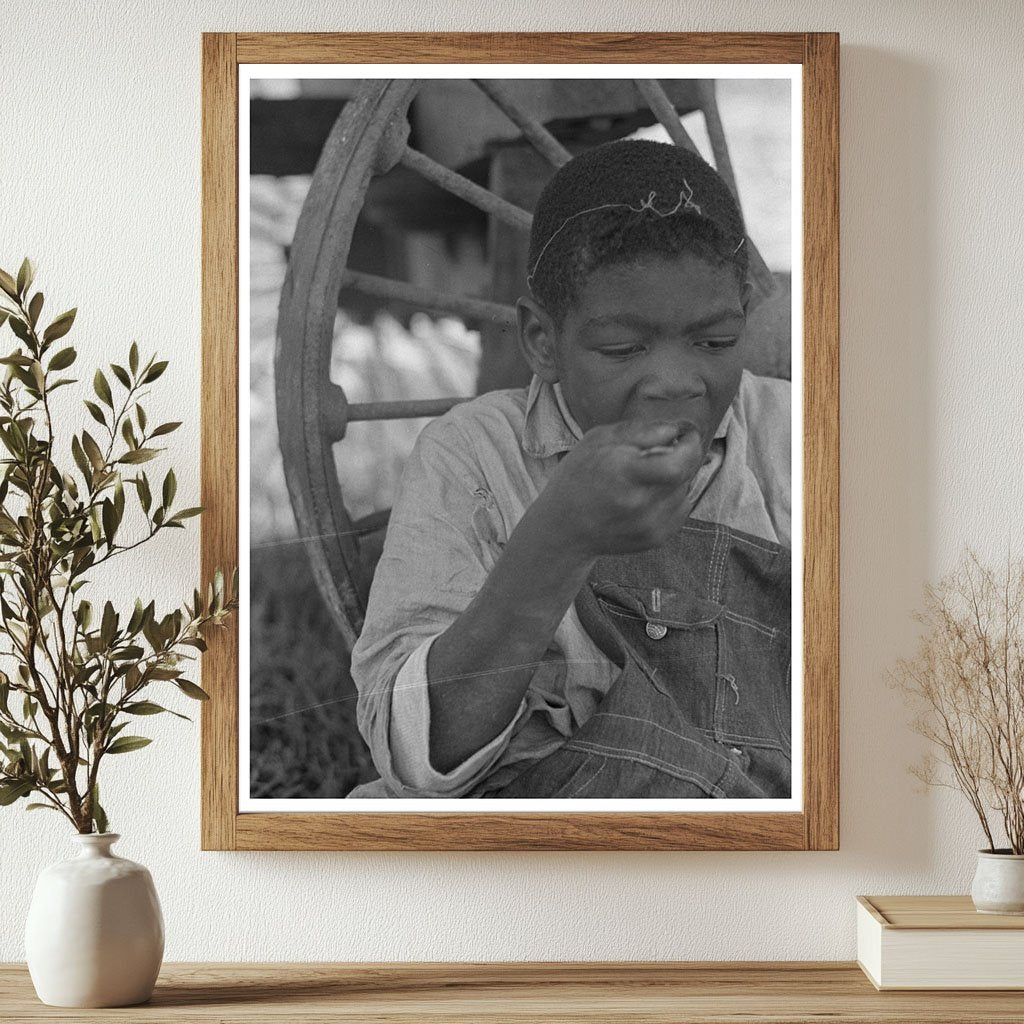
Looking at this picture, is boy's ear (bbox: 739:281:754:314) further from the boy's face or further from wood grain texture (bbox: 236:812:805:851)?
wood grain texture (bbox: 236:812:805:851)

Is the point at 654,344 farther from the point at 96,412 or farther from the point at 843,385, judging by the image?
the point at 96,412

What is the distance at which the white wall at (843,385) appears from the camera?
1863 mm

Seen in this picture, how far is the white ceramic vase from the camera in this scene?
161 cm

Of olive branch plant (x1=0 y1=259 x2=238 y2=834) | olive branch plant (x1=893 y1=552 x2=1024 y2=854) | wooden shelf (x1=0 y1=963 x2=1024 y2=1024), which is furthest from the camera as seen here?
olive branch plant (x1=893 y1=552 x2=1024 y2=854)

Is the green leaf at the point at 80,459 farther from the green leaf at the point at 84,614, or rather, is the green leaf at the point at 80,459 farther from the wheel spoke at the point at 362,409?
the wheel spoke at the point at 362,409

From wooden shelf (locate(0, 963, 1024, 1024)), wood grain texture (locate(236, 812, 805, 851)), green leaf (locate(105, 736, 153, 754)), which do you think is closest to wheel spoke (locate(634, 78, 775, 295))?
wood grain texture (locate(236, 812, 805, 851))

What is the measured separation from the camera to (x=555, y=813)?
1.84m

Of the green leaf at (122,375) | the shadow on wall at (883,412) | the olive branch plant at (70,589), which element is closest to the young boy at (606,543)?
the shadow on wall at (883,412)

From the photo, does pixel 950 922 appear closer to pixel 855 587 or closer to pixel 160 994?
pixel 855 587

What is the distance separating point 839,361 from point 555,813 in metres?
0.85

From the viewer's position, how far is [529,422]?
6.13ft

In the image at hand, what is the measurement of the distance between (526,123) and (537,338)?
348 millimetres

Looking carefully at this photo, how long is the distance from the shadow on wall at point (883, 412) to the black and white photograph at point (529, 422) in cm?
10

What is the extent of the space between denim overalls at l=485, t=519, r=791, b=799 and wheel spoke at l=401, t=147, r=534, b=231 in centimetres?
57
